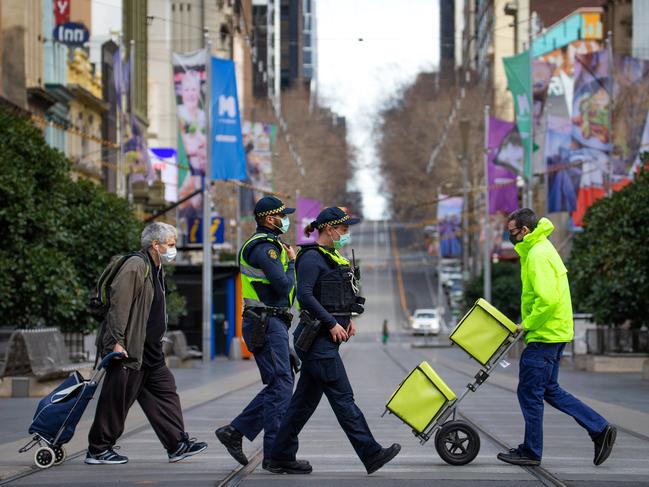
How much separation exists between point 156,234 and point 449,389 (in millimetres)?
2522

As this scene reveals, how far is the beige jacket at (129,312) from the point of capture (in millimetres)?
11516

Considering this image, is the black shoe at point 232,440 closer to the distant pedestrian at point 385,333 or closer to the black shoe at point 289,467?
the black shoe at point 289,467

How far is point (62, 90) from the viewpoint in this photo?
5422cm

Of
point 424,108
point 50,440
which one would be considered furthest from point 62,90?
point 424,108

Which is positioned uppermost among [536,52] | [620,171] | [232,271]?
[536,52]

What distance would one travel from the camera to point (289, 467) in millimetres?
11031

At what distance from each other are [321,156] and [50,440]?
372ft

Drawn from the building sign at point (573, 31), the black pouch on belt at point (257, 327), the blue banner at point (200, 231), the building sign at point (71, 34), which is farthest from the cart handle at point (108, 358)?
the building sign at point (573, 31)

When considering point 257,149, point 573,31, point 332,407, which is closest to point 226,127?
point 257,149

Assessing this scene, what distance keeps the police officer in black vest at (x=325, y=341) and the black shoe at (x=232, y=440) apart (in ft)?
1.14

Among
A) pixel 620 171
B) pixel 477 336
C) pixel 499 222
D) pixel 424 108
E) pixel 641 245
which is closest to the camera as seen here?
pixel 477 336

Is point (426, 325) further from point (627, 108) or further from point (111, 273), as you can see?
point (111, 273)

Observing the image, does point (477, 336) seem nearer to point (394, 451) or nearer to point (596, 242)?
point (394, 451)

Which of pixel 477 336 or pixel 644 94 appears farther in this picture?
pixel 644 94
